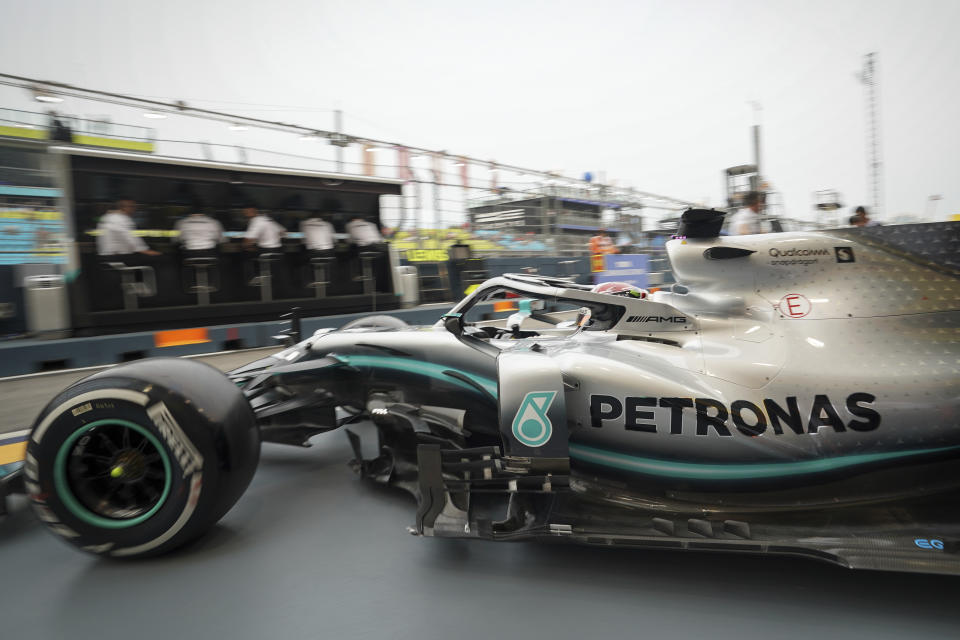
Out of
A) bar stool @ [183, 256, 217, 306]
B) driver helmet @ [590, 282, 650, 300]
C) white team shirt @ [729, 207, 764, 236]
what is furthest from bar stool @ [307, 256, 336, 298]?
white team shirt @ [729, 207, 764, 236]

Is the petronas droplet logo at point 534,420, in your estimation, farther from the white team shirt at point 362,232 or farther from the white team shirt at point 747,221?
the white team shirt at point 362,232

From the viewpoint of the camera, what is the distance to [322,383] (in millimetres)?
3047

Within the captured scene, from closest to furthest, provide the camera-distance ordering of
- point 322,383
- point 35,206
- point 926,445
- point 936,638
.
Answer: point 936,638 < point 926,445 < point 322,383 < point 35,206

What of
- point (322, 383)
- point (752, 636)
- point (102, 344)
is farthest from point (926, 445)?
point (102, 344)

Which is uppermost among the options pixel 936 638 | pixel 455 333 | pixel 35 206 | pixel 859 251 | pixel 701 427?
pixel 35 206

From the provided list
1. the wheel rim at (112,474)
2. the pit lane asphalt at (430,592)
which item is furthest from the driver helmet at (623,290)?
the wheel rim at (112,474)

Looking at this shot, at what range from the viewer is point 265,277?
7.76 m

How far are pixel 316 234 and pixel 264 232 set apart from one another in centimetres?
83

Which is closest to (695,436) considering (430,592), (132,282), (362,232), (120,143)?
(430,592)

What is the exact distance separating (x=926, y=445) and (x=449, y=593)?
6.46 feet

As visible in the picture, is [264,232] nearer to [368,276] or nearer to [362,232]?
[362,232]

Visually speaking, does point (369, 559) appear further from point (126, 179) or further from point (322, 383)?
point (126, 179)

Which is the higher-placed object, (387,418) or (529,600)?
(387,418)

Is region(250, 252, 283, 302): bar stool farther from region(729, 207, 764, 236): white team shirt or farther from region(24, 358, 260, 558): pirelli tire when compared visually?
region(729, 207, 764, 236): white team shirt
